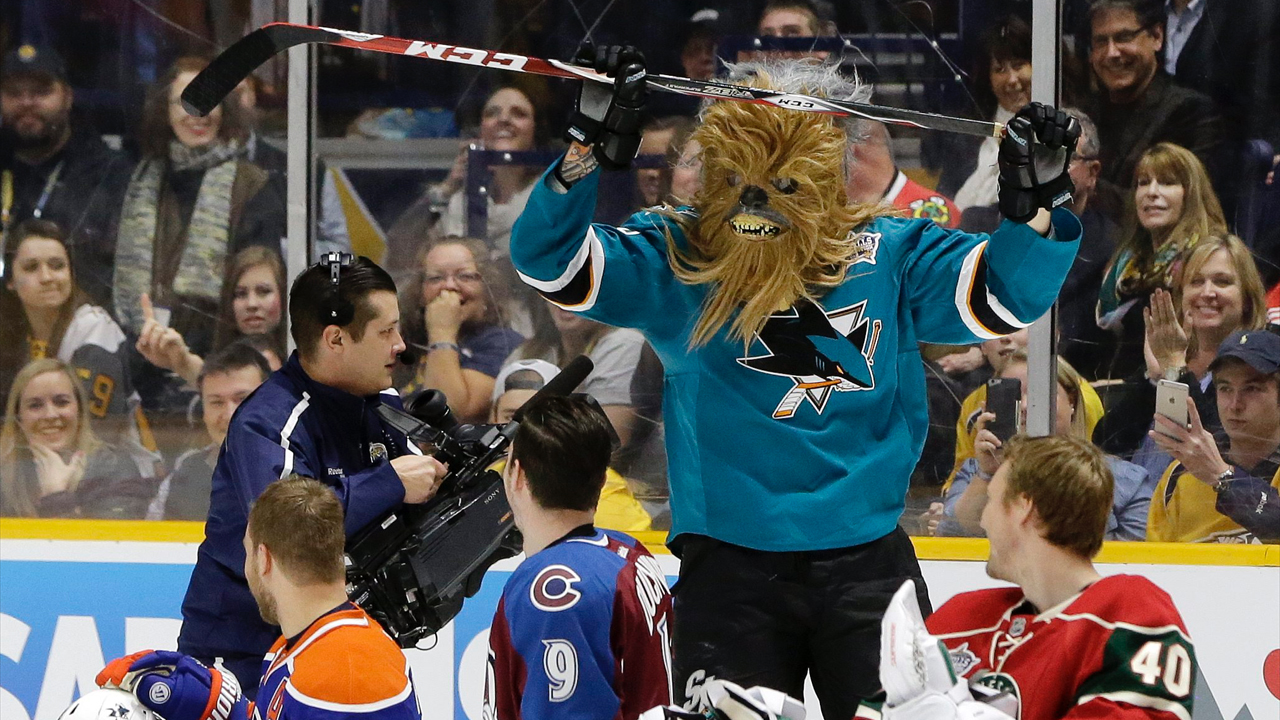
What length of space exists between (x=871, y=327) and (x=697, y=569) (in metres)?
0.49

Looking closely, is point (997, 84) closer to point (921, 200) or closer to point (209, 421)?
point (921, 200)

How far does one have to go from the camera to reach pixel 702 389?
95.3 inches

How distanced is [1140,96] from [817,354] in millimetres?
1684

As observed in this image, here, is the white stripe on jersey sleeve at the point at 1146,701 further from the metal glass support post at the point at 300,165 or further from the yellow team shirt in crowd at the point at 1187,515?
the metal glass support post at the point at 300,165

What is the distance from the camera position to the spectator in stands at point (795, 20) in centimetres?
372

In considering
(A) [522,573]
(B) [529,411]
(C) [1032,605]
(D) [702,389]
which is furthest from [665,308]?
(C) [1032,605]

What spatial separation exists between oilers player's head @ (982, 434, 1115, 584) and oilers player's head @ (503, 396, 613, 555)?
65 centimetres

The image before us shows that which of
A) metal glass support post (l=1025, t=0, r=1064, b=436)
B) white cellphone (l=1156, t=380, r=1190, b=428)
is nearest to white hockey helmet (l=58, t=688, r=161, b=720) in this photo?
metal glass support post (l=1025, t=0, r=1064, b=436)

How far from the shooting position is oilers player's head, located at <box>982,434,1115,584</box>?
5.75ft

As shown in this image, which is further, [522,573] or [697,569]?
[697,569]

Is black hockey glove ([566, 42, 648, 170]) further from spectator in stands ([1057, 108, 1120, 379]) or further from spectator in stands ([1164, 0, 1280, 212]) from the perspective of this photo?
spectator in stands ([1164, 0, 1280, 212])

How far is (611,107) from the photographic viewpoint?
2.16 m

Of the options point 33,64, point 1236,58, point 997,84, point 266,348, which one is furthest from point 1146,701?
point 33,64

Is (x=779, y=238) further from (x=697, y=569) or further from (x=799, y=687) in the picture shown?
(x=799, y=687)
